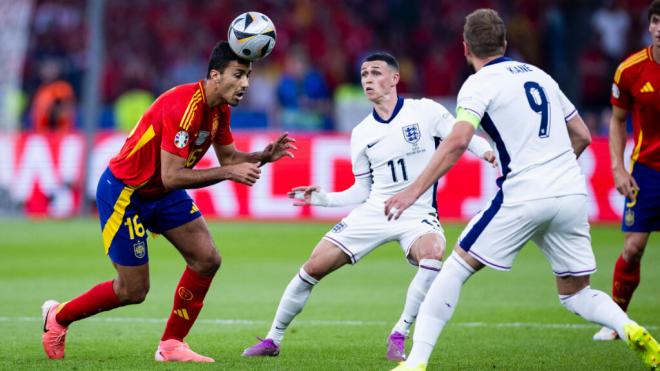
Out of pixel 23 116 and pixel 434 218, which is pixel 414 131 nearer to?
pixel 434 218

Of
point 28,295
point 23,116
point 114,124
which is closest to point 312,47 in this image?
point 114,124

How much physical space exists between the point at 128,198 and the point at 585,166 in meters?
12.5

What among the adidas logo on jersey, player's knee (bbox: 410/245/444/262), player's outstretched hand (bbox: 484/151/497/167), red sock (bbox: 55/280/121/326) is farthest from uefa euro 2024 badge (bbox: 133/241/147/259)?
the adidas logo on jersey

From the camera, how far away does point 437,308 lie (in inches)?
270

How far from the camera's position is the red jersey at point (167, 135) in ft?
25.7

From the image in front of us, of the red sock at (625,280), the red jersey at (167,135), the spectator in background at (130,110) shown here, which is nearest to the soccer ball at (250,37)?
the red jersey at (167,135)

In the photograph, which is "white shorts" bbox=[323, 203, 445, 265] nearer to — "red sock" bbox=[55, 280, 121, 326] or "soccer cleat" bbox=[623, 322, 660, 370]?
"red sock" bbox=[55, 280, 121, 326]

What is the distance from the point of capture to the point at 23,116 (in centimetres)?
2692

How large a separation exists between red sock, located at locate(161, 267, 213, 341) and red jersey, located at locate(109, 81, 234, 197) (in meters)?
0.69

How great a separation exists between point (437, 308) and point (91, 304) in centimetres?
279

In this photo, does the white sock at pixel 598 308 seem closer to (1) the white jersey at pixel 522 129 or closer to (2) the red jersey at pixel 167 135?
(1) the white jersey at pixel 522 129

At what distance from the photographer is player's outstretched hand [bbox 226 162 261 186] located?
773 cm

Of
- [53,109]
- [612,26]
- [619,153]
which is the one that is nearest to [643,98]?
[619,153]

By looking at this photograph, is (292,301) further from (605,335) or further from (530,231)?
(605,335)
